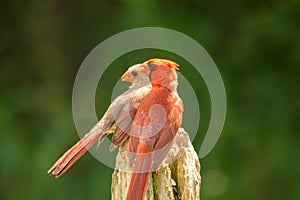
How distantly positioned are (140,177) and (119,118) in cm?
14

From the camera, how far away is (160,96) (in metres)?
1.38

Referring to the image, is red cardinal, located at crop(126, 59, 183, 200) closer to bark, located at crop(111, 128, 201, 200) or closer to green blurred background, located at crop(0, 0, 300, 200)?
bark, located at crop(111, 128, 201, 200)

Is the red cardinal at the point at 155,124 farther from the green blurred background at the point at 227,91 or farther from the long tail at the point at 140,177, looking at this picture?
the green blurred background at the point at 227,91

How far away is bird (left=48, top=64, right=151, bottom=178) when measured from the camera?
1.45m

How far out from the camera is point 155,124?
1.38m

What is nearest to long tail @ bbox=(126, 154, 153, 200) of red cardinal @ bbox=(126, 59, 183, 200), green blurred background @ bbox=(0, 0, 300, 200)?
red cardinal @ bbox=(126, 59, 183, 200)

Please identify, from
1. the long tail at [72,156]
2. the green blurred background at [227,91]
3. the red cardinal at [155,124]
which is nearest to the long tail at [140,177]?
the red cardinal at [155,124]

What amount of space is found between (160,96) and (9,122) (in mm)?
2306

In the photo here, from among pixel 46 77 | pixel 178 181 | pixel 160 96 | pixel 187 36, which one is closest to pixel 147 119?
pixel 160 96

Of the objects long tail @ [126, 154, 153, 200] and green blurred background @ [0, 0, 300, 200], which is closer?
long tail @ [126, 154, 153, 200]

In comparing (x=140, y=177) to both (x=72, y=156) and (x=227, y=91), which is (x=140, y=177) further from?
(x=227, y=91)

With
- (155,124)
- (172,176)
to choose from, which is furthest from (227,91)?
(155,124)

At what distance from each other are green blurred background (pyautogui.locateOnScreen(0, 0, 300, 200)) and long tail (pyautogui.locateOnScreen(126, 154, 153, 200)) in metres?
2.05

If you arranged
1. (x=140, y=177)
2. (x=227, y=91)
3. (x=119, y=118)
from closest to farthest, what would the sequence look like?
(x=140, y=177), (x=119, y=118), (x=227, y=91)
